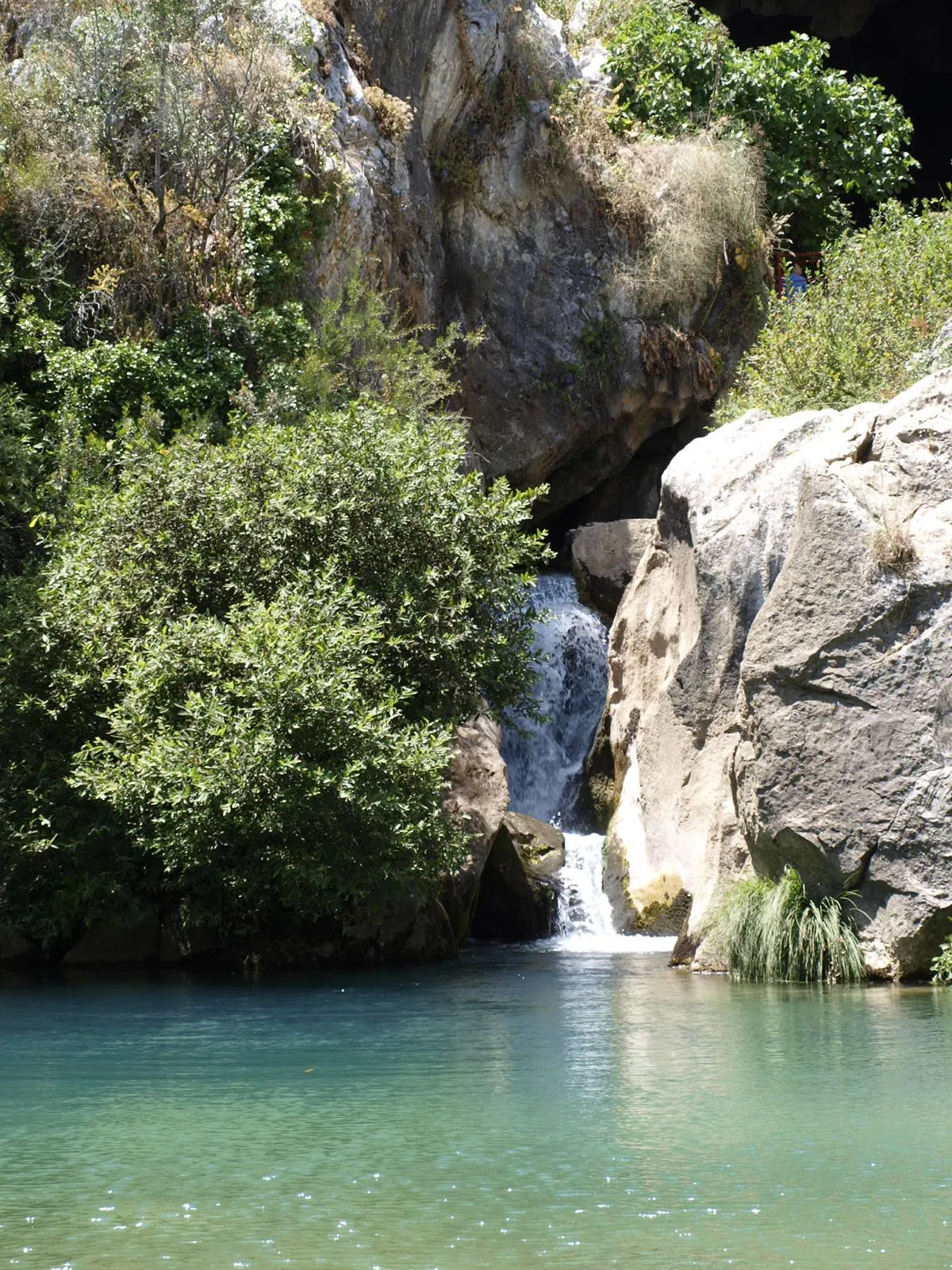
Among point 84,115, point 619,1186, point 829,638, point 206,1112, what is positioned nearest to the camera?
point 619,1186

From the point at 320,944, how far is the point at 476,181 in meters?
15.7

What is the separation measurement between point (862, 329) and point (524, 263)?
29.7 ft

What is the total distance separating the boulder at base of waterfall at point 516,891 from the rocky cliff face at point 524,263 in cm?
852

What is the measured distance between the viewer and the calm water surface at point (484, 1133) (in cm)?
556

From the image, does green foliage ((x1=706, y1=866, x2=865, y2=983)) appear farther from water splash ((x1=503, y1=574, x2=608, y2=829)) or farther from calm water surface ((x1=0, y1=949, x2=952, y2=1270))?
water splash ((x1=503, y1=574, x2=608, y2=829))

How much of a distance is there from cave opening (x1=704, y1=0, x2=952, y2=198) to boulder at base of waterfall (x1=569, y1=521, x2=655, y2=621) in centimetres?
1917

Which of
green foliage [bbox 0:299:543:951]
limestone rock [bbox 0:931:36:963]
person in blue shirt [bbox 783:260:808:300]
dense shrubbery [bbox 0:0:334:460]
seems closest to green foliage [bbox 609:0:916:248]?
person in blue shirt [bbox 783:260:808:300]

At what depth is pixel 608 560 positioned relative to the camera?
81.6 ft

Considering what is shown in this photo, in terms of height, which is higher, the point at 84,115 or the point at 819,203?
the point at 819,203

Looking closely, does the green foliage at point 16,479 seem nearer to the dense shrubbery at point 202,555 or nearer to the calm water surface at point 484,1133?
the dense shrubbery at point 202,555

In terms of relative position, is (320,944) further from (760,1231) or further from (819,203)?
(819,203)

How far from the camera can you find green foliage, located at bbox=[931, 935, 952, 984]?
13.1 m

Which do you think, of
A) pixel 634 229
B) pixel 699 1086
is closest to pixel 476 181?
pixel 634 229

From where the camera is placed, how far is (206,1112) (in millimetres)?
8164
